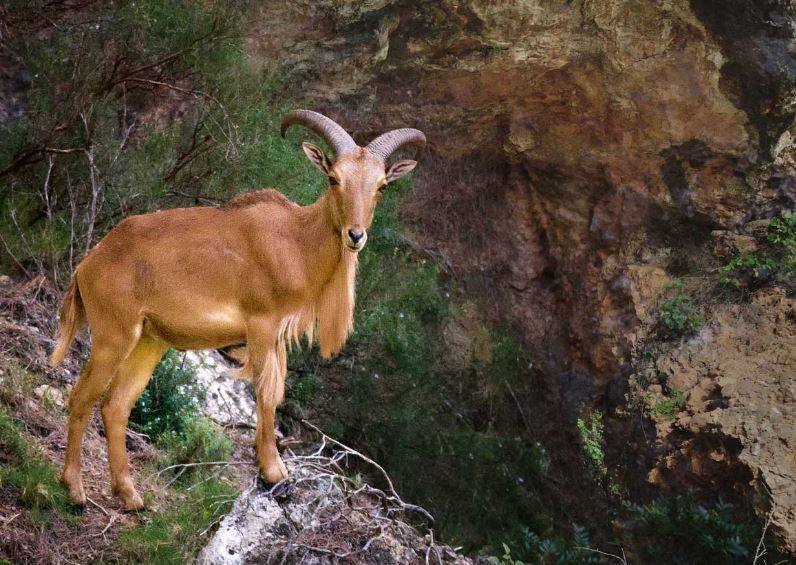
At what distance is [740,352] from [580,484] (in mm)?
2751

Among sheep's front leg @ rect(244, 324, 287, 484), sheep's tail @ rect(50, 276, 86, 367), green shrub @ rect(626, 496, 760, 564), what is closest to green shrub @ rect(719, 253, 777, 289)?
green shrub @ rect(626, 496, 760, 564)

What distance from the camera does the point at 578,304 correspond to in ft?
45.7

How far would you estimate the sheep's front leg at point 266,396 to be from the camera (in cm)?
691

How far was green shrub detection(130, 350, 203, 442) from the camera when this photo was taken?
30.2 ft

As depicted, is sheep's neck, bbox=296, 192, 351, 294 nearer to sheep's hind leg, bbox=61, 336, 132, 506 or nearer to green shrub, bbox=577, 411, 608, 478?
sheep's hind leg, bbox=61, 336, 132, 506

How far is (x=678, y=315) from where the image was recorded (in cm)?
1262

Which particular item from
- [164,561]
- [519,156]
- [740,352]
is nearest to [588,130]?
[519,156]

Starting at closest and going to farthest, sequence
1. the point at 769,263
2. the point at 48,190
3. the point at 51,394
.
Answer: the point at 51,394 < the point at 48,190 < the point at 769,263

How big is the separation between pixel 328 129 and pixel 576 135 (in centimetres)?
662

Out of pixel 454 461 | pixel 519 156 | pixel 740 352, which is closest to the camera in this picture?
pixel 740 352

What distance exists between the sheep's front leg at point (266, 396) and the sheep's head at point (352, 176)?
3.05 ft

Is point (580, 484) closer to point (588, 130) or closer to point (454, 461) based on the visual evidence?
point (454, 461)

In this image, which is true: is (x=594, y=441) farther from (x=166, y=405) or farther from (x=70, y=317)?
(x=70, y=317)

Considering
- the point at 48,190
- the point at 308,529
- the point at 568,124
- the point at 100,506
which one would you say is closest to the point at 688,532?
the point at 568,124
